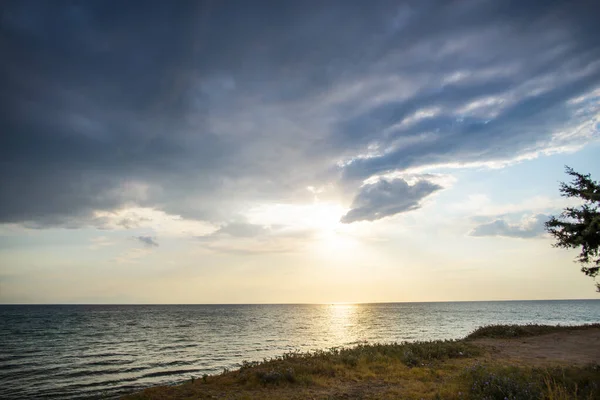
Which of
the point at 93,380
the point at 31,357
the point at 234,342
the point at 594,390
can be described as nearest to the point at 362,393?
the point at 594,390

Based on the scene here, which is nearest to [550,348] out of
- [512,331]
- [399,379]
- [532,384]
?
[512,331]

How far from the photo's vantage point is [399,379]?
1595 cm

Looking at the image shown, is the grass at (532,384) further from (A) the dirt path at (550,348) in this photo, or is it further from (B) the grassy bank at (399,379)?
(A) the dirt path at (550,348)

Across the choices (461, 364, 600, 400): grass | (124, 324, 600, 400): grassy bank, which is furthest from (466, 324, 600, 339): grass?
(461, 364, 600, 400): grass

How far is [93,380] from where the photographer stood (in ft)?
76.5

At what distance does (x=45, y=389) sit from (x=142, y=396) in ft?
40.7

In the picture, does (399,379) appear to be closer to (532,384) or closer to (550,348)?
(532,384)

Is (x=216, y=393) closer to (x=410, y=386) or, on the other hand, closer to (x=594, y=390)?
(x=410, y=386)

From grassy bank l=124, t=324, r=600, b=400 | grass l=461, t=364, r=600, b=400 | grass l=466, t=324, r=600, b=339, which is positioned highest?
grass l=461, t=364, r=600, b=400

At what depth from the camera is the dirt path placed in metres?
19.3

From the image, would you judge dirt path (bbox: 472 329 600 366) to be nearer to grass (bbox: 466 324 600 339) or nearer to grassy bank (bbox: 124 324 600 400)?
grassy bank (bbox: 124 324 600 400)

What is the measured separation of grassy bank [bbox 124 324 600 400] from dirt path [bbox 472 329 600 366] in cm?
118

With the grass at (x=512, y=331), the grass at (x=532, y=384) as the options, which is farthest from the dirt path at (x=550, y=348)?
the grass at (x=532, y=384)

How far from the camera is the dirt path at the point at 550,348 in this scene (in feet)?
63.4
